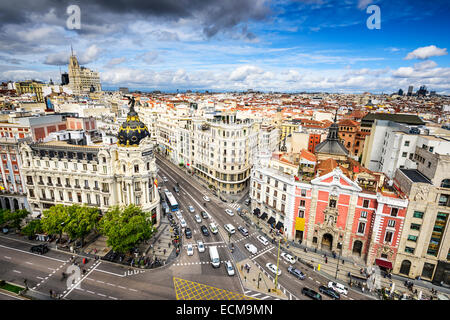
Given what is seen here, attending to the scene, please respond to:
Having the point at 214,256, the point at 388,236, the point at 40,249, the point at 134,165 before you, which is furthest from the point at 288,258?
the point at 40,249

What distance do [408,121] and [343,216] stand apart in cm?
6382

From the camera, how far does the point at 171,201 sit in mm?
86750

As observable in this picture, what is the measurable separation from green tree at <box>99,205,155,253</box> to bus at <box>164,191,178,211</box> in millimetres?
21794

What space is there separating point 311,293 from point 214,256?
22608mm

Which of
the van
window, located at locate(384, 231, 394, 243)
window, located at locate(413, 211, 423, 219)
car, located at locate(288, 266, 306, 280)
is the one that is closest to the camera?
window, located at locate(413, 211, 423, 219)

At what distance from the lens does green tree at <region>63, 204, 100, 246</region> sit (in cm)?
5884

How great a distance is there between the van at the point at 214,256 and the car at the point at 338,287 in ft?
82.4

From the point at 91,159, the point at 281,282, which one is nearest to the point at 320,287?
the point at 281,282

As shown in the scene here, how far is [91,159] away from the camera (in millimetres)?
68250

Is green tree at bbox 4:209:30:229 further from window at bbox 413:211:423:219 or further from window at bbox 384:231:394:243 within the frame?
window at bbox 413:211:423:219

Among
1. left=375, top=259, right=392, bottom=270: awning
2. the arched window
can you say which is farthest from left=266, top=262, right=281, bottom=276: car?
the arched window

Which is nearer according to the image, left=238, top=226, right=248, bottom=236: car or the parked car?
left=238, top=226, right=248, bottom=236: car
